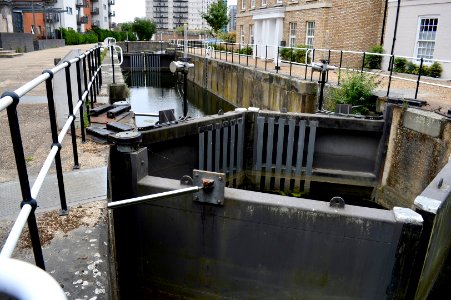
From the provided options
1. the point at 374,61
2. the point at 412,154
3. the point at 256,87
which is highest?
the point at 374,61

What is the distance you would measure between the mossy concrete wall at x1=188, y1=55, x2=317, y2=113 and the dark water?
25.8 inches

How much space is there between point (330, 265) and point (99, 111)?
4.72 m

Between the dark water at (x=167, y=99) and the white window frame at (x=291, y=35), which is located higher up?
the white window frame at (x=291, y=35)

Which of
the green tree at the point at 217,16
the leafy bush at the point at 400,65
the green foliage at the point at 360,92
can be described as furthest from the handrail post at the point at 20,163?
the green tree at the point at 217,16

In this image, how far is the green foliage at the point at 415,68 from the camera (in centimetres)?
1440

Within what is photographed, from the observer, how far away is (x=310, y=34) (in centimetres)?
2117

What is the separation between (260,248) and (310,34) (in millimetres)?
18432

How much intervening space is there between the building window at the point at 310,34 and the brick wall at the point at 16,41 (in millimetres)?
18439

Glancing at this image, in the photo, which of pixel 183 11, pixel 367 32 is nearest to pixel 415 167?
pixel 367 32

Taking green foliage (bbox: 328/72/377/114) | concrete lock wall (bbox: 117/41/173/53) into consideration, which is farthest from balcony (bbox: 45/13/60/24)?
green foliage (bbox: 328/72/377/114)

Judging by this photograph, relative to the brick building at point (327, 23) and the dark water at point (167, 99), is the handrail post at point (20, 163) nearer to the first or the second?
the dark water at point (167, 99)

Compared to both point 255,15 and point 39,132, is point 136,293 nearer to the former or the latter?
point 39,132

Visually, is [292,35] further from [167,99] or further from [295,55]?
[167,99]

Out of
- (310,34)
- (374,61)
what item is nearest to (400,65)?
(374,61)
